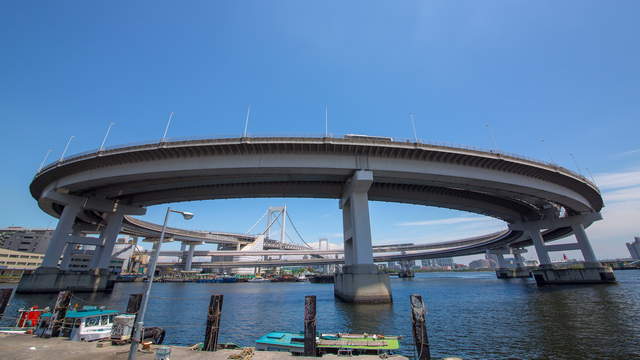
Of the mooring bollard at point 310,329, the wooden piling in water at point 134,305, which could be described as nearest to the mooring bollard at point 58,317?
the wooden piling in water at point 134,305

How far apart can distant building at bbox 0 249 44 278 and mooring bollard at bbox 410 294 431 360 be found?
385ft

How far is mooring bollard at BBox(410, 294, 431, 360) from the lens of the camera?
10.9m

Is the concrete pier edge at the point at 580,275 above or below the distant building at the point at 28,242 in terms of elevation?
below

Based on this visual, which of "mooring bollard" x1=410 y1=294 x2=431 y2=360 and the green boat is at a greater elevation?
"mooring bollard" x1=410 y1=294 x2=431 y2=360

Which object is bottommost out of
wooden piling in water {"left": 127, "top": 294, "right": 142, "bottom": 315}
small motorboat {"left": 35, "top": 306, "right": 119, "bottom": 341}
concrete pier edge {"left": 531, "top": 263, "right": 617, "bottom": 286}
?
small motorboat {"left": 35, "top": 306, "right": 119, "bottom": 341}

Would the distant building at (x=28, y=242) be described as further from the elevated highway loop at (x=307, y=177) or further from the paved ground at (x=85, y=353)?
the paved ground at (x=85, y=353)

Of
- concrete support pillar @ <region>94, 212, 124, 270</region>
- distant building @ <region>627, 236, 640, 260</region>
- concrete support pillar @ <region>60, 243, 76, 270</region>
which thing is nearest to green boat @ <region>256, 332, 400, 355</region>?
concrete support pillar @ <region>94, 212, 124, 270</region>

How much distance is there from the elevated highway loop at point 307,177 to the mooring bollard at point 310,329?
54.9 feet

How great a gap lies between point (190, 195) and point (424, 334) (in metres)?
43.5

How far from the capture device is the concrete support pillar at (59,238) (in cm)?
Answer: 3941

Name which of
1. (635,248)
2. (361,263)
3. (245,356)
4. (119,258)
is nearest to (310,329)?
(245,356)

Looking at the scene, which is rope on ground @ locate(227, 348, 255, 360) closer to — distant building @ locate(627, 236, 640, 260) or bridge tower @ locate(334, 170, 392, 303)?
bridge tower @ locate(334, 170, 392, 303)

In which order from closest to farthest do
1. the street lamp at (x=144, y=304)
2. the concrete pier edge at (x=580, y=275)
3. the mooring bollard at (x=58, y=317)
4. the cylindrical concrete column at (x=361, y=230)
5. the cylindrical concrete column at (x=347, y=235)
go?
the street lamp at (x=144, y=304) < the mooring bollard at (x=58, y=317) < the cylindrical concrete column at (x=361, y=230) < the cylindrical concrete column at (x=347, y=235) < the concrete pier edge at (x=580, y=275)

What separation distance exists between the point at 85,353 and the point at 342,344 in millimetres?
11120
